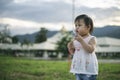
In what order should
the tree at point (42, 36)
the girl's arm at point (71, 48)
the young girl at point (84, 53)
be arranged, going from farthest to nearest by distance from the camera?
the tree at point (42, 36), the girl's arm at point (71, 48), the young girl at point (84, 53)

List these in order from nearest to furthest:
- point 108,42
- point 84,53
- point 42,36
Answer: point 84,53 → point 108,42 → point 42,36

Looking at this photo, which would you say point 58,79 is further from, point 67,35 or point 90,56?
point 67,35

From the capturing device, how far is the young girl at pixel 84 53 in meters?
4.43

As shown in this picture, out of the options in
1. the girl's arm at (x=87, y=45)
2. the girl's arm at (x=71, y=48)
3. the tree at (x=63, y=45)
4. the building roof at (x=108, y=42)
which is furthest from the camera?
the building roof at (x=108, y=42)

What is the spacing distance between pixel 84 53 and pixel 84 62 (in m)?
0.13

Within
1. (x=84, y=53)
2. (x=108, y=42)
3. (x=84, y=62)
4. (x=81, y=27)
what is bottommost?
(x=108, y=42)

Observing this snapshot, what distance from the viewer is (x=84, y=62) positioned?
175 inches

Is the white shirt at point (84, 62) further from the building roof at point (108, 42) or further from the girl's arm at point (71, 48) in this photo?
the building roof at point (108, 42)

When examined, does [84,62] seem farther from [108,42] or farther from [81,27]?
[108,42]

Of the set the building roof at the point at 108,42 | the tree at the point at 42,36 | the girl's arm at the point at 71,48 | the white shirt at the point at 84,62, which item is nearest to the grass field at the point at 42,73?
the girl's arm at the point at 71,48

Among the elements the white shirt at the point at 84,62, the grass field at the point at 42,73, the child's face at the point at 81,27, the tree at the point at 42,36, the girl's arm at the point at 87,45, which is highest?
the child's face at the point at 81,27

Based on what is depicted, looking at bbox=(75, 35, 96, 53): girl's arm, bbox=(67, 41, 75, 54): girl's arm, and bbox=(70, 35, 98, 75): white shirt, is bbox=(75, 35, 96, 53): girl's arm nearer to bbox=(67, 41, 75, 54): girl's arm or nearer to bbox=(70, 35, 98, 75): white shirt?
bbox=(70, 35, 98, 75): white shirt

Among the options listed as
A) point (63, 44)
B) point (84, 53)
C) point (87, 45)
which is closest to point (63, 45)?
point (63, 44)

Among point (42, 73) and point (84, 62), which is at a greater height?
point (84, 62)
